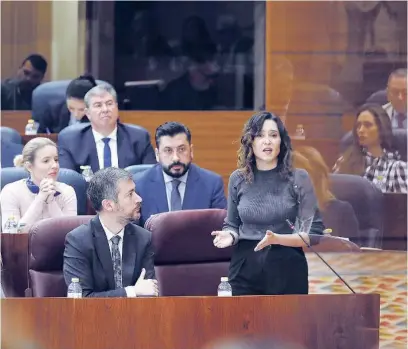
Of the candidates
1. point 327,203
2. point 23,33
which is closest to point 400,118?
point 327,203

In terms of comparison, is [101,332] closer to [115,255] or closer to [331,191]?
[115,255]

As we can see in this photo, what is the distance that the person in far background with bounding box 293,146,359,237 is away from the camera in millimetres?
7684

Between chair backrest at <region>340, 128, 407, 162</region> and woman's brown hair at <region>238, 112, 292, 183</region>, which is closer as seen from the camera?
woman's brown hair at <region>238, 112, 292, 183</region>

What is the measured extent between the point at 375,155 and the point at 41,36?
2739 millimetres

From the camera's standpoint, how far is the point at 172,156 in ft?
17.1

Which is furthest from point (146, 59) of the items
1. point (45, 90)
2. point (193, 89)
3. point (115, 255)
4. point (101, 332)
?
point (101, 332)

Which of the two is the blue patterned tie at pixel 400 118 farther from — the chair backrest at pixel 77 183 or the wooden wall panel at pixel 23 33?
the chair backrest at pixel 77 183

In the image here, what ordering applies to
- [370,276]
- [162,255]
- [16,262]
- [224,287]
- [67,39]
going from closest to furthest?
1. [224,287]
2. [162,255]
3. [16,262]
4. [370,276]
5. [67,39]

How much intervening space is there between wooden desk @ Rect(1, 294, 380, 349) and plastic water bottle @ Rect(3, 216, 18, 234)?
148cm

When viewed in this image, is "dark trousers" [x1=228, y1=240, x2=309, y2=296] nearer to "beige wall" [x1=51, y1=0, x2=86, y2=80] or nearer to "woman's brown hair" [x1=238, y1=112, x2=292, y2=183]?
"woman's brown hair" [x1=238, y1=112, x2=292, y2=183]

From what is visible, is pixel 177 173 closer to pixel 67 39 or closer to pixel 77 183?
pixel 77 183

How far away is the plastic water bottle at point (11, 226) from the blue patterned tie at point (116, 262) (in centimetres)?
91

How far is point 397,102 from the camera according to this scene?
25.5 ft

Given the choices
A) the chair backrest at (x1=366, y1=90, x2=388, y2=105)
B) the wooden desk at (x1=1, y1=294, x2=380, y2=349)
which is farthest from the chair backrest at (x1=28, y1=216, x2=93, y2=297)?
the chair backrest at (x1=366, y1=90, x2=388, y2=105)
